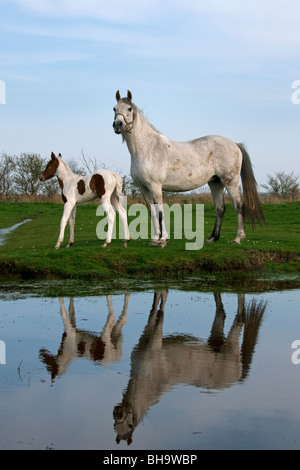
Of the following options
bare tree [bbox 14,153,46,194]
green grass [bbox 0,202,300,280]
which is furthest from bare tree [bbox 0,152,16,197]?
green grass [bbox 0,202,300,280]

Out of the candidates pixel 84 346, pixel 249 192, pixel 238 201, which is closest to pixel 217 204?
pixel 238 201

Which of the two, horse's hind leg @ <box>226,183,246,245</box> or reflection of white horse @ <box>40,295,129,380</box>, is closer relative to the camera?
reflection of white horse @ <box>40,295,129,380</box>

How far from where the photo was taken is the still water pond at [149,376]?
3967mm

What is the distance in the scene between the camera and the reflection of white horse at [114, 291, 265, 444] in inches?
175

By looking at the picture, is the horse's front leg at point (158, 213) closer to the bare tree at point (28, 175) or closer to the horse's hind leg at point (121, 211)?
the horse's hind leg at point (121, 211)

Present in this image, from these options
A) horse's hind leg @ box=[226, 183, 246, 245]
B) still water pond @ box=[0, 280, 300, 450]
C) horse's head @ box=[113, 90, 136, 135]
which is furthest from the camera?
horse's hind leg @ box=[226, 183, 246, 245]

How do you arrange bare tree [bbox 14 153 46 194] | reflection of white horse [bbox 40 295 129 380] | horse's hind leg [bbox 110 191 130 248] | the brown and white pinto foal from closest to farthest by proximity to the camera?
reflection of white horse [bbox 40 295 129 380] → the brown and white pinto foal → horse's hind leg [bbox 110 191 130 248] → bare tree [bbox 14 153 46 194]

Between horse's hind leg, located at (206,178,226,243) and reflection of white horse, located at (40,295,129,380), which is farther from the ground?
horse's hind leg, located at (206,178,226,243)

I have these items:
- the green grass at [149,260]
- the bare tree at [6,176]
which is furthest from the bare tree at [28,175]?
the green grass at [149,260]

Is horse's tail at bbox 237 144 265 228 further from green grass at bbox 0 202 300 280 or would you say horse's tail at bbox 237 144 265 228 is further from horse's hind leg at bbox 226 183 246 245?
green grass at bbox 0 202 300 280

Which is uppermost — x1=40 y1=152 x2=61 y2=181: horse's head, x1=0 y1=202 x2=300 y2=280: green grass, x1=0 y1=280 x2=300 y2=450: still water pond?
x1=40 y1=152 x2=61 y2=181: horse's head

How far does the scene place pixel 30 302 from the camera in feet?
28.6

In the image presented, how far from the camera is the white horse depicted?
42.6ft

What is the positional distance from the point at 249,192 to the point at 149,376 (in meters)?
9.69
